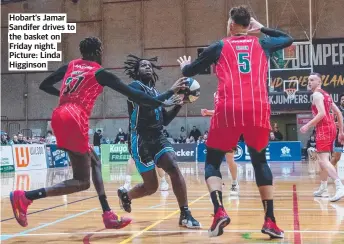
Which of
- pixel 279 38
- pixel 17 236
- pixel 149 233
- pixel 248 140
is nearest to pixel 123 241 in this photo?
pixel 149 233

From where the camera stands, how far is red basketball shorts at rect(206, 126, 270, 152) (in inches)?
176

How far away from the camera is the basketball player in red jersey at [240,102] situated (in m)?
4.45

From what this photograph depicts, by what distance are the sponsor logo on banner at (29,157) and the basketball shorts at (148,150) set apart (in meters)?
15.0

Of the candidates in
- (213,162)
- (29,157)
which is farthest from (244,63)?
(29,157)

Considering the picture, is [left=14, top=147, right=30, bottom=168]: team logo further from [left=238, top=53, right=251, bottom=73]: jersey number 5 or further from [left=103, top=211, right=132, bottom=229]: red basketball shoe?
[left=238, top=53, right=251, bottom=73]: jersey number 5

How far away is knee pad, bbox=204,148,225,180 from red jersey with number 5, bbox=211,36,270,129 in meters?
0.27

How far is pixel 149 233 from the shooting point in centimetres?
520

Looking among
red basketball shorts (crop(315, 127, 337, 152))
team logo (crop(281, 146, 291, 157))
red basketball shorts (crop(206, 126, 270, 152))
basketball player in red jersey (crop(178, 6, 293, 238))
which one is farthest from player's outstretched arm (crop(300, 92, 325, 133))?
team logo (crop(281, 146, 291, 157))

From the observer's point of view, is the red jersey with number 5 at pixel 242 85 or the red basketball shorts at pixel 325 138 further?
the red basketball shorts at pixel 325 138

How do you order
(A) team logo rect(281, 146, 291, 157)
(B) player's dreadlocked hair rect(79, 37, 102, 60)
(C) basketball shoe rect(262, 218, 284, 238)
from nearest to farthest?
(C) basketball shoe rect(262, 218, 284, 238) → (B) player's dreadlocked hair rect(79, 37, 102, 60) → (A) team logo rect(281, 146, 291, 157)

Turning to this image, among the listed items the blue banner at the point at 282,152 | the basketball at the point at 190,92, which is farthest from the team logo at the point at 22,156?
the basketball at the point at 190,92

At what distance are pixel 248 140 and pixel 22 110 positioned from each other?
99.0ft

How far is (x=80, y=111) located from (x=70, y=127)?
193mm

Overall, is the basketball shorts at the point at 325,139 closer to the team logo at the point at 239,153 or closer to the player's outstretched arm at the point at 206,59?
the player's outstretched arm at the point at 206,59
